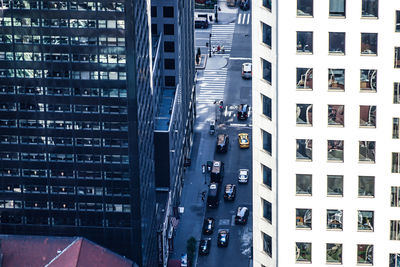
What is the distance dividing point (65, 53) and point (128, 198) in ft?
82.6

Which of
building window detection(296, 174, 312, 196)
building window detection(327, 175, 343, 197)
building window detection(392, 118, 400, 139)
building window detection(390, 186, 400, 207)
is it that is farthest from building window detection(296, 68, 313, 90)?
building window detection(390, 186, 400, 207)

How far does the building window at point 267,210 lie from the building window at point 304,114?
675cm

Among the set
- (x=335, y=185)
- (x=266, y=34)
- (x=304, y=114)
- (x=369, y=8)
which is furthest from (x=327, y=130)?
(x=369, y=8)

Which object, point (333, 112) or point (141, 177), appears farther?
point (141, 177)

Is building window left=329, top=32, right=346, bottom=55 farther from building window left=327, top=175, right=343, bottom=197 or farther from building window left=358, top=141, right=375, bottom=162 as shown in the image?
building window left=327, top=175, right=343, bottom=197

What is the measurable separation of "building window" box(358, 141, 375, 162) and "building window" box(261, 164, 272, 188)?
6.06 metres

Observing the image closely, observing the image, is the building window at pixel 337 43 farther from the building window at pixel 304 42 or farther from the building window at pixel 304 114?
the building window at pixel 304 114

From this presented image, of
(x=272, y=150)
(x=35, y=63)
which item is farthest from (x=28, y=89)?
(x=272, y=150)

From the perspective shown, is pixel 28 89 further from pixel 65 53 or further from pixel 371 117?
pixel 371 117

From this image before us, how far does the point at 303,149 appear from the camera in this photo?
71875mm

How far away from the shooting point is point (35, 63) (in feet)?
540

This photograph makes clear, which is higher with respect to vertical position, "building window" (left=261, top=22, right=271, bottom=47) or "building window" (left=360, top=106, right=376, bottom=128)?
"building window" (left=261, top=22, right=271, bottom=47)

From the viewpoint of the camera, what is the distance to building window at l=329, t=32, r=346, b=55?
68375 mm

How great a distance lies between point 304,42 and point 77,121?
102518 mm
